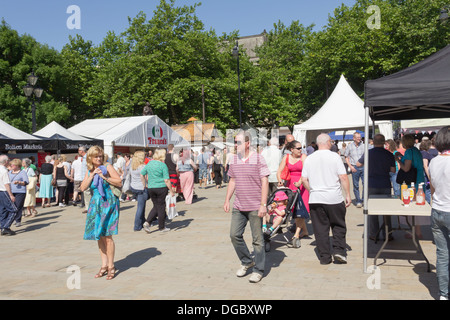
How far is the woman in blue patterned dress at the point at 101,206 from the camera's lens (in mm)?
5418

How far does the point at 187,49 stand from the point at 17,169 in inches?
1019

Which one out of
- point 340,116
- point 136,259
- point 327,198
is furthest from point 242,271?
point 340,116

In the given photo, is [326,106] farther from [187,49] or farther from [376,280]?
[187,49]

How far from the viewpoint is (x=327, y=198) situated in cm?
580

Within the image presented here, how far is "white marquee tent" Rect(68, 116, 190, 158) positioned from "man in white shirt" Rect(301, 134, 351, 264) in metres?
15.1

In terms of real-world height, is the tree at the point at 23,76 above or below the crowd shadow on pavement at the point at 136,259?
above

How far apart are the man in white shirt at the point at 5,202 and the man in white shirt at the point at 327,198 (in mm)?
6861

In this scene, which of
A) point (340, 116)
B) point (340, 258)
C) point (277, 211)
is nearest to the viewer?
point (340, 258)

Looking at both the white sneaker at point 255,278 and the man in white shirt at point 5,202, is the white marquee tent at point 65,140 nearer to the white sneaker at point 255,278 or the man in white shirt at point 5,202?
the man in white shirt at point 5,202

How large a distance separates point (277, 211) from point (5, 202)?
6314mm

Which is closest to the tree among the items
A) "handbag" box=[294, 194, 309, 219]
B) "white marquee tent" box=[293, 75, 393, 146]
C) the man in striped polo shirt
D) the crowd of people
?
"white marquee tent" box=[293, 75, 393, 146]

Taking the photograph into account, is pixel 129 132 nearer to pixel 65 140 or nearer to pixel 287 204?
pixel 65 140

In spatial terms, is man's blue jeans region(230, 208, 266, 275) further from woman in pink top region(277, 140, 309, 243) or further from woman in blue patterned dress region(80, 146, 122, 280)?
woman in pink top region(277, 140, 309, 243)

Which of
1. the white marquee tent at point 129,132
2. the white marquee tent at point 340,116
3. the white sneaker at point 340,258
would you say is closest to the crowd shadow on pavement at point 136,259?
the white sneaker at point 340,258
